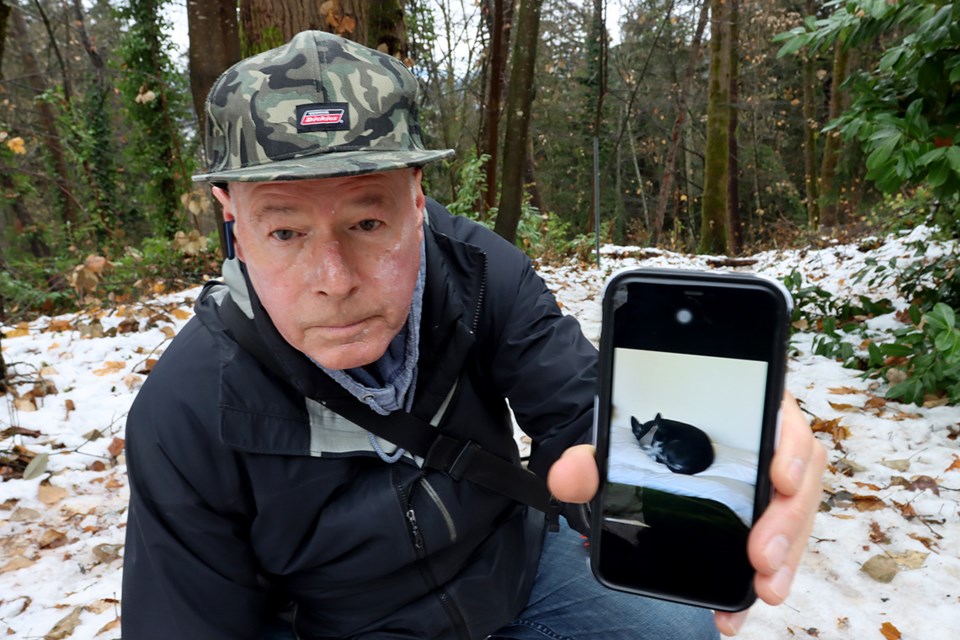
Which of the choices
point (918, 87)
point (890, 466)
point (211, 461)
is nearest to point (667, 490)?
point (211, 461)

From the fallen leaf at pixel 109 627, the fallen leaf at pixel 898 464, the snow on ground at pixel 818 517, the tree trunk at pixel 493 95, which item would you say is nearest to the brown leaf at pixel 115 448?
the snow on ground at pixel 818 517

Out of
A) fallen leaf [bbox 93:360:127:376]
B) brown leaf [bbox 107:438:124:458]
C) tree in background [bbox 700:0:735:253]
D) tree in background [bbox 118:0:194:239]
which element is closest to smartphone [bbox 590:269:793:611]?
brown leaf [bbox 107:438:124:458]

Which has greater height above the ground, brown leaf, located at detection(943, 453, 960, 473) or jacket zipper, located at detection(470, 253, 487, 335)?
jacket zipper, located at detection(470, 253, 487, 335)

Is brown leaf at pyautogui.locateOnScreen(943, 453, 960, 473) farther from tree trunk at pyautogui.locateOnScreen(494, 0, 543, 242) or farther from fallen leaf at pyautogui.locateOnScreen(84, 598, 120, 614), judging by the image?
tree trunk at pyautogui.locateOnScreen(494, 0, 543, 242)

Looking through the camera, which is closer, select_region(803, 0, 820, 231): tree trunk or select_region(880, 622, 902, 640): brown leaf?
select_region(880, 622, 902, 640): brown leaf

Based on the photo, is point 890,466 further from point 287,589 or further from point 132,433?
point 132,433

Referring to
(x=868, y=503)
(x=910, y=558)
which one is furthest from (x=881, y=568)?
(x=868, y=503)

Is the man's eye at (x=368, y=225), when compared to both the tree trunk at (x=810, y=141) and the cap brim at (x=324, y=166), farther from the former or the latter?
the tree trunk at (x=810, y=141)
